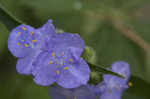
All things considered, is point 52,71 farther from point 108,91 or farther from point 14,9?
point 14,9

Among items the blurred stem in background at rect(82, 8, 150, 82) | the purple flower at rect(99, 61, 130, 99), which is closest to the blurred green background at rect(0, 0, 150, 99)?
the blurred stem in background at rect(82, 8, 150, 82)

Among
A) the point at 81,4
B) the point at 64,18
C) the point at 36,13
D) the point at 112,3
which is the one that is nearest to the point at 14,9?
the point at 36,13

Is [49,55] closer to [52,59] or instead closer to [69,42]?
[52,59]

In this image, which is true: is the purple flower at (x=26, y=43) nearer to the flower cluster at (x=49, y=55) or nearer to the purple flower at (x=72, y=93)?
the flower cluster at (x=49, y=55)

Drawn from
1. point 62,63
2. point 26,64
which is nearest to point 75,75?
point 62,63

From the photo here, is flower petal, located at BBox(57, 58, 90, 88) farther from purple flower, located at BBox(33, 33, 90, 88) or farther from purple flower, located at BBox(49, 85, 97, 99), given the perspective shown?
purple flower, located at BBox(49, 85, 97, 99)

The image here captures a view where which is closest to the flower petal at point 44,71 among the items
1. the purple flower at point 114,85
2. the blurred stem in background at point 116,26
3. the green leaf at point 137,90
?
the purple flower at point 114,85
